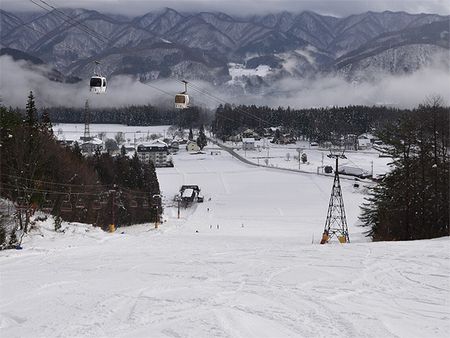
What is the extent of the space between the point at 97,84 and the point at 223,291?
46.3 feet

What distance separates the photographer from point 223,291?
36.7 feet

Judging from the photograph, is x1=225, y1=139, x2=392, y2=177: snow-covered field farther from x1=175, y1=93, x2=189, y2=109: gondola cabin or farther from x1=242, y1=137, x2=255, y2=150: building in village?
x1=175, y1=93, x2=189, y2=109: gondola cabin

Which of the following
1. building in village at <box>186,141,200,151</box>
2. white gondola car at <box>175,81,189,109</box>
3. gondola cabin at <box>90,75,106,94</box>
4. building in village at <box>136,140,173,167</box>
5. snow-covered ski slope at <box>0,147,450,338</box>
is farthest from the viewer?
building in village at <box>186,141,200,151</box>

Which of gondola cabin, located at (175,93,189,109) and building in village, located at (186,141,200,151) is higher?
gondola cabin, located at (175,93,189,109)

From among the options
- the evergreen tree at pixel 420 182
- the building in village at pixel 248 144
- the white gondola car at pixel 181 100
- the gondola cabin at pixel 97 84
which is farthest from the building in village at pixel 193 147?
the gondola cabin at pixel 97 84

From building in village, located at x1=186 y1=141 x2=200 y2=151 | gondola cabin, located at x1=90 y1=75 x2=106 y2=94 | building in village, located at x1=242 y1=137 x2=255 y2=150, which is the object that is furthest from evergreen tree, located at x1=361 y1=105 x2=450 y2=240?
building in village, located at x1=186 y1=141 x2=200 y2=151

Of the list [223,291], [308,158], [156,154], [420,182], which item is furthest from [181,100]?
[308,158]

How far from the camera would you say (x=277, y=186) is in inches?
3273

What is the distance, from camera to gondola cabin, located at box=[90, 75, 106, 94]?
21781 millimetres

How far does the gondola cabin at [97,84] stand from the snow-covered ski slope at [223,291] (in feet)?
23.7

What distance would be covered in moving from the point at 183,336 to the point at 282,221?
4835 cm

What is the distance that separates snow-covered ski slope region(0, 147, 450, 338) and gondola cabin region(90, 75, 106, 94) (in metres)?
7.21

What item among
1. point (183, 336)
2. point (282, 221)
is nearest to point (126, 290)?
point (183, 336)

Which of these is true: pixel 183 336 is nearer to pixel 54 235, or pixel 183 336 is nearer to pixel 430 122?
pixel 54 235
